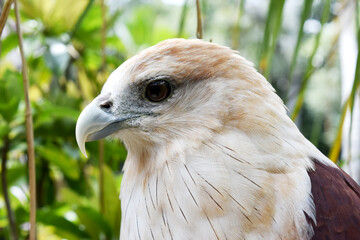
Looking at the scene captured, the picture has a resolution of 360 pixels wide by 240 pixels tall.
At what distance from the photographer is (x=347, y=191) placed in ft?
3.93

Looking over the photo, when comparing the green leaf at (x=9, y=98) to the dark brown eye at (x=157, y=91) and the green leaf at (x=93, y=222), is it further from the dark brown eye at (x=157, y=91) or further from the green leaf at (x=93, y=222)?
the dark brown eye at (x=157, y=91)

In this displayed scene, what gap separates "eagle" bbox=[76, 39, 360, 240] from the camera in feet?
3.55

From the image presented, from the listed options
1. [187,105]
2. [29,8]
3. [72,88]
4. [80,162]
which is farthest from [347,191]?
[72,88]

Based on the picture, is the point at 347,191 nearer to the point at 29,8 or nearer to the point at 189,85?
the point at 189,85

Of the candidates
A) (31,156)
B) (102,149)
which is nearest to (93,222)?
(102,149)

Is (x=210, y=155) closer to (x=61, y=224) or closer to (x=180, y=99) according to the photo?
(x=180, y=99)

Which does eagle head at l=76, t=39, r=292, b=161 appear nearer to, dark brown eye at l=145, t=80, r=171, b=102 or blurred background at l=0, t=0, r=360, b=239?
dark brown eye at l=145, t=80, r=171, b=102

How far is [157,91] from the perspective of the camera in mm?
1230

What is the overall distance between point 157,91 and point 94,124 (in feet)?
0.64

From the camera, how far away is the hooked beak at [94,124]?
118 centimetres

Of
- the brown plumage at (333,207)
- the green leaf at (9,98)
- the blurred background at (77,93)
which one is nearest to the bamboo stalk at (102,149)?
the blurred background at (77,93)

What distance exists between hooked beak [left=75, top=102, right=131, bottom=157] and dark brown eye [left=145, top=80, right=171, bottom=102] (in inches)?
3.6

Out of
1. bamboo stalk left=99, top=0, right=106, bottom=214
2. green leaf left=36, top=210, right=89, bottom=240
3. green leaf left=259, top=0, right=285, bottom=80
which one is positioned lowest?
green leaf left=36, top=210, right=89, bottom=240

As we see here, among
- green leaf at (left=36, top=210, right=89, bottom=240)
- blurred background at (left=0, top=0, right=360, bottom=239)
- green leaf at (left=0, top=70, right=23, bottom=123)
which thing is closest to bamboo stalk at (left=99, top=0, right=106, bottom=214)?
blurred background at (left=0, top=0, right=360, bottom=239)
